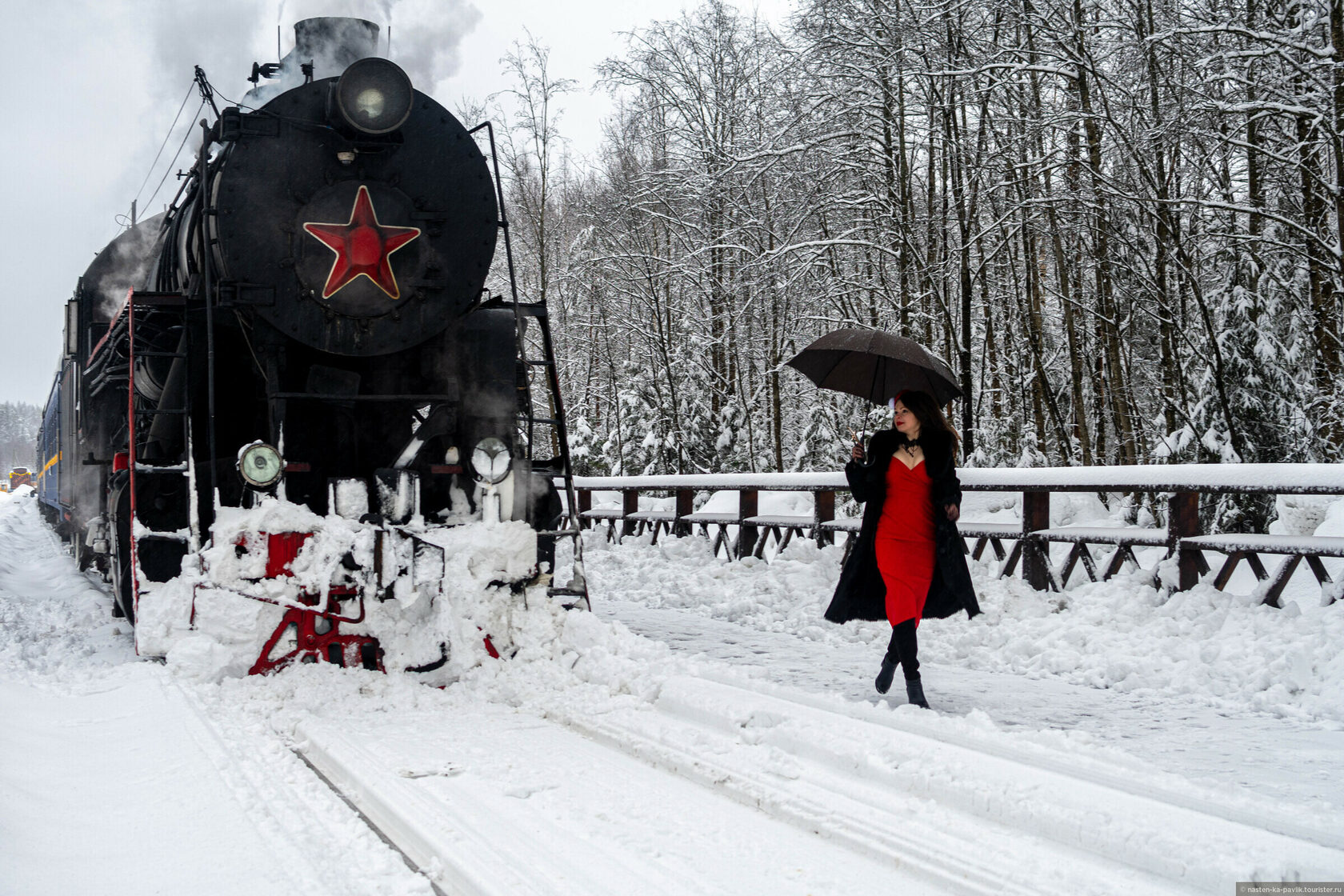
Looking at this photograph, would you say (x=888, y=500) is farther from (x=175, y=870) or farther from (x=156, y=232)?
(x=156, y=232)

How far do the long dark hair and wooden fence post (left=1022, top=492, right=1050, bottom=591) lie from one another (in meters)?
2.30

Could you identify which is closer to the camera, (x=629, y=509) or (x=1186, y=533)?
(x=1186, y=533)

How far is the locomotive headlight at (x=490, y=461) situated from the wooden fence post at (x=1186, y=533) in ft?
13.5

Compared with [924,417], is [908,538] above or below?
below

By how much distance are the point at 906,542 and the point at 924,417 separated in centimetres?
63

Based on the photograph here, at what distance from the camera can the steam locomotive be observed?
5191mm

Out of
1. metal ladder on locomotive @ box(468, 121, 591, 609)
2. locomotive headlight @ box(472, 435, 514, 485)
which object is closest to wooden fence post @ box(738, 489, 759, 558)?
metal ladder on locomotive @ box(468, 121, 591, 609)

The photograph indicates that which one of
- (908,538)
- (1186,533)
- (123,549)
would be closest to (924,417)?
(908,538)

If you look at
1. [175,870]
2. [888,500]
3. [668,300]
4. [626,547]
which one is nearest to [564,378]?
[668,300]

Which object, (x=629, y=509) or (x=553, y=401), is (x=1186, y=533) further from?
(x=629, y=509)

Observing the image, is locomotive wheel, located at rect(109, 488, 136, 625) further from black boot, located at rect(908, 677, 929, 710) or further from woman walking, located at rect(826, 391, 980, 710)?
black boot, located at rect(908, 677, 929, 710)

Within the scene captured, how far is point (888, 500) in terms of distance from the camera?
5062 mm

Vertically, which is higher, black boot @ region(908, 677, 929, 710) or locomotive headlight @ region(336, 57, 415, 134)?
locomotive headlight @ region(336, 57, 415, 134)

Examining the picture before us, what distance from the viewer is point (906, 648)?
4.86m
